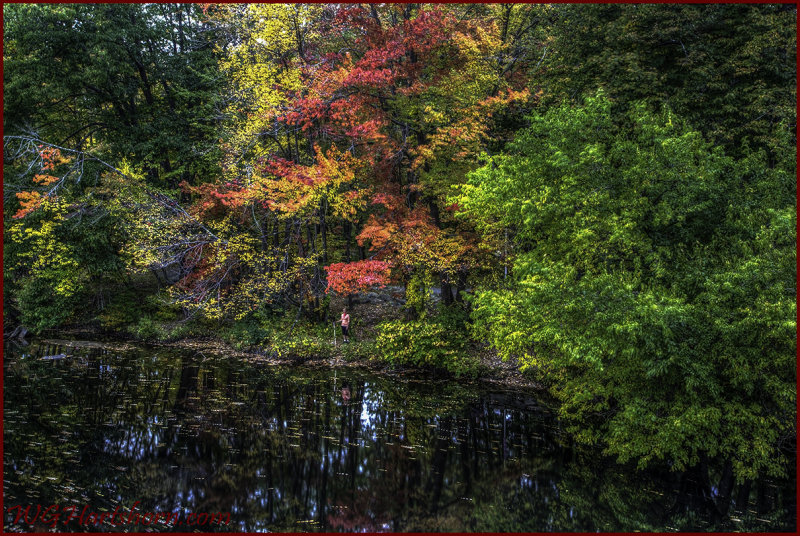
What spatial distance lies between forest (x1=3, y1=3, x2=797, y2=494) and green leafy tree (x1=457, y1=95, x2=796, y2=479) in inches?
2.4

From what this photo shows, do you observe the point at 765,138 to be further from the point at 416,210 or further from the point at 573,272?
the point at 416,210

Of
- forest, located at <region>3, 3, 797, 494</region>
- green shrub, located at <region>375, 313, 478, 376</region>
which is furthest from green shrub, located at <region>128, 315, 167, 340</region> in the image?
green shrub, located at <region>375, 313, 478, 376</region>

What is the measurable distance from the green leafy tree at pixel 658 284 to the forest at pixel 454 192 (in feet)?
0.20

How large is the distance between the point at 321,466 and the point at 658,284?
8.02 metres

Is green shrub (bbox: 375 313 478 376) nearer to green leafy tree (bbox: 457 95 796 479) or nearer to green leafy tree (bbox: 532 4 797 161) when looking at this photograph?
green leafy tree (bbox: 457 95 796 479)

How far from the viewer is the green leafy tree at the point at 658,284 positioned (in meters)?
9.05

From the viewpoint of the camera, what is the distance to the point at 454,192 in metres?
17.4

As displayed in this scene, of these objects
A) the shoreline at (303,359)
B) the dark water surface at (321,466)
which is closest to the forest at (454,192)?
the shoreline at (303,359)

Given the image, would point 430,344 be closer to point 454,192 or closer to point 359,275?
point 359,275

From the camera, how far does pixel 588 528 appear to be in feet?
28.7

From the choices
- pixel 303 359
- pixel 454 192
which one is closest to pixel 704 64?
pixel 454 192

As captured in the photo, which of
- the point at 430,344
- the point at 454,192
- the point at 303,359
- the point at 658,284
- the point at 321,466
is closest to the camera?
the point at 658,284

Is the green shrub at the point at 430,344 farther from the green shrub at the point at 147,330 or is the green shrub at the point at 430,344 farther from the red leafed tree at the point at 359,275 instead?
the green shrub at the point at 147,330

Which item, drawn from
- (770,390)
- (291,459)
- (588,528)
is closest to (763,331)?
(770,390)
